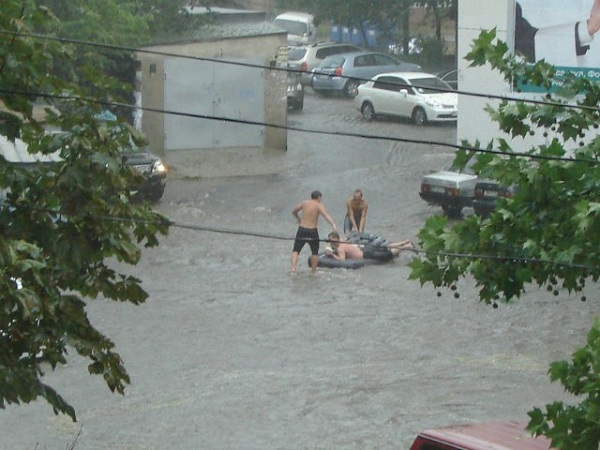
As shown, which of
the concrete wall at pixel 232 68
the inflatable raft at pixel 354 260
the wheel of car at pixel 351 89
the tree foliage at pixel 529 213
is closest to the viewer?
the tree foliage at pixel 529 213

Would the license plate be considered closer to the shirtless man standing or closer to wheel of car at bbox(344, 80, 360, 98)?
the shirtless man standing

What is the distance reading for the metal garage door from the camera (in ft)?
99.4

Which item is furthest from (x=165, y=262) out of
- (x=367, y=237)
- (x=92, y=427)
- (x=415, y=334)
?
(x=92, y=427)

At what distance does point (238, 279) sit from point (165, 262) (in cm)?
178

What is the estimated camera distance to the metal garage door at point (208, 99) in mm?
30297

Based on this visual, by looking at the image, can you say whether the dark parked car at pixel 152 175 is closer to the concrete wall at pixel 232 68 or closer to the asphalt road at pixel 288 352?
the asphalt road at pixel 288 352

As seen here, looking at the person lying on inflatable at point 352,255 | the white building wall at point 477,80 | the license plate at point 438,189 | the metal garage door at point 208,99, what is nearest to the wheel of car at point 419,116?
the white building wall at point 477,80

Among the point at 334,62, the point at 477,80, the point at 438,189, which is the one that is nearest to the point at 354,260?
the point at 438,189

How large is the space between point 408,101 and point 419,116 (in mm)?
517

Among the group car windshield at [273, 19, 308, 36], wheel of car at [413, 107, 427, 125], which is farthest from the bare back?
car windshield at [273, 19, 308, 36]

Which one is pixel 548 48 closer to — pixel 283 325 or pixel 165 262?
pixel 165 262

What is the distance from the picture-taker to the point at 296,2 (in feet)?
164

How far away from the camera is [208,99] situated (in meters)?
30.6

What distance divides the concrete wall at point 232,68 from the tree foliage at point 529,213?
2211 centimetres
